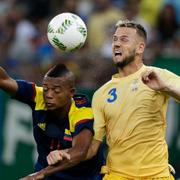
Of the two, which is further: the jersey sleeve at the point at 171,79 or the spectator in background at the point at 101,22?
the spectator in background at the point at 101,22

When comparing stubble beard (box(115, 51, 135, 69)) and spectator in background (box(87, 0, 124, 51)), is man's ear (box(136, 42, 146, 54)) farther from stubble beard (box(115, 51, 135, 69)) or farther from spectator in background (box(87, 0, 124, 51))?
spectator in background (box(87, 0, 124, 51))

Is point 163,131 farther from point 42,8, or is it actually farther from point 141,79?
point 42,8

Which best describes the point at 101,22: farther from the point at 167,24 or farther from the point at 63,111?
the point at 63,111

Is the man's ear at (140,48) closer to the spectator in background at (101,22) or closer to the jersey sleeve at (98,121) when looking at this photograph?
the jersey sleeve at (98,121)

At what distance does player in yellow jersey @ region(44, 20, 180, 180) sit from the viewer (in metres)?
8.58

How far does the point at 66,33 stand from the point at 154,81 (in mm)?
1039

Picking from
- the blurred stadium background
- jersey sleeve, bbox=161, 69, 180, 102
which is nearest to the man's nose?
jersey sleeve, bbox=161, 69, 180, 102

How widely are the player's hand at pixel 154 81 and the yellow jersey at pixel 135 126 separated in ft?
1.25

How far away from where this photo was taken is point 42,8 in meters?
17.3

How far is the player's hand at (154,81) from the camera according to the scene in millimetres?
8070

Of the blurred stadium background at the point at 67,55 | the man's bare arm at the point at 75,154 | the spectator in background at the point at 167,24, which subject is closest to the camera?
the man's bare arm at the point at 75,154

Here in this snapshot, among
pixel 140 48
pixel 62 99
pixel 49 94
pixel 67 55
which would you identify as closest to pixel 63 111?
pixel 62 99

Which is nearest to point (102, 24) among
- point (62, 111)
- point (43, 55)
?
point (43, 55)

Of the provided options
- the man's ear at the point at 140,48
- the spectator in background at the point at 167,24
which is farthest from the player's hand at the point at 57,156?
the spectator in background at the point at 167,24
